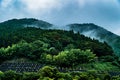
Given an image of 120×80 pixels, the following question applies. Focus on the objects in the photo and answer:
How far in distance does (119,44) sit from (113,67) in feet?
212

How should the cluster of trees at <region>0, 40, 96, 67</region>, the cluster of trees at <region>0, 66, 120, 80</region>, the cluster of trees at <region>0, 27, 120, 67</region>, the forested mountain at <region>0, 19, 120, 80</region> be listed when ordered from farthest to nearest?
the cluster of trees at <region>0, 27, 120, 67</region> < the cluster of trees at <region>0, 40, 96, 67</region> < the forested mountain at <region>0, 19, 120, 80</region> < the cluster of trees at <region>0, 66, 120, 80</region>

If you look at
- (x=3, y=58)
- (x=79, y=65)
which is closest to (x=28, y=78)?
(x=79, y=65)

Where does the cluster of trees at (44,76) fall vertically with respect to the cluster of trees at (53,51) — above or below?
below

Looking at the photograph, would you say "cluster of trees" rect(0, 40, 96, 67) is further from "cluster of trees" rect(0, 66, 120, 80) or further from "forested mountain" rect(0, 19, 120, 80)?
"cluster of trees" rect(0, 66, 120, 80)

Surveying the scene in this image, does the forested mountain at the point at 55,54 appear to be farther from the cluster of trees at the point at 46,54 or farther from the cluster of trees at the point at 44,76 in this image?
the cluster of trees at the point at 44,76

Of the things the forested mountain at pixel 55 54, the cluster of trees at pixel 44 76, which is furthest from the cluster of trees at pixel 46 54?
the cluster of trees at pixel 44 76

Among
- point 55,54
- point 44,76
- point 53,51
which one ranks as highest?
point 53,51

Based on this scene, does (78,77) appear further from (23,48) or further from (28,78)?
(23,48)

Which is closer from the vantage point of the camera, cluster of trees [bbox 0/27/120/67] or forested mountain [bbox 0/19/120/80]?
forested mountain [bbox 0/19/120/80]

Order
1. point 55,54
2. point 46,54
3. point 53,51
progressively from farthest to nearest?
1. point 53,51
2. point 55,54
3. point 46,54

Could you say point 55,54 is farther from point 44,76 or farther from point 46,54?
point 44,76

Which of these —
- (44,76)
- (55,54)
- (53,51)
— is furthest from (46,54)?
(44,76)

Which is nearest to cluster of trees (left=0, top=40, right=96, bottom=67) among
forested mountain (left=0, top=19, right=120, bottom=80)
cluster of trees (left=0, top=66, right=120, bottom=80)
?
forested mountain (left=0, top=19, right=120, bottom=80)

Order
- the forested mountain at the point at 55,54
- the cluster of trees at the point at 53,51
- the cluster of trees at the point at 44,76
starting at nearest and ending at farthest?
the cluster of trees at the point at 44,76
the forested mountain at the point at 55,54
the cluster of trees at the point at 53,51
